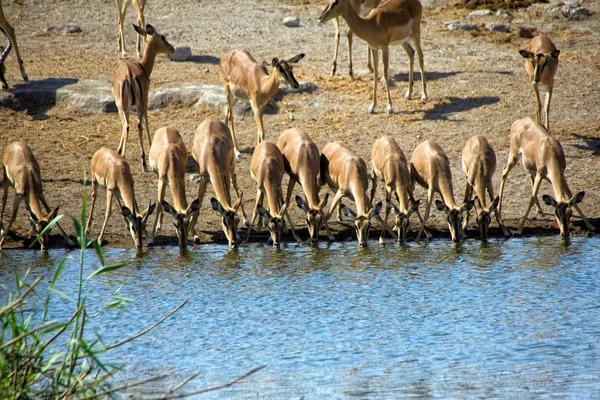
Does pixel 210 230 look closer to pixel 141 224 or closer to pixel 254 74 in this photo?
pixel 141 224

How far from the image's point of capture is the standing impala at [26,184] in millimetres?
11289

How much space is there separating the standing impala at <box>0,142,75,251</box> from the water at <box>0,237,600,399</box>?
1.46ft

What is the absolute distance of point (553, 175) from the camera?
1203 centimetres

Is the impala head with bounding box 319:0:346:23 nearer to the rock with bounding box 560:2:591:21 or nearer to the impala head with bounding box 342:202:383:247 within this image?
the impala head with bounding box 342:202:383:247

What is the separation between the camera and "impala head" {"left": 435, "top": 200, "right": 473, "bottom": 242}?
11.5m

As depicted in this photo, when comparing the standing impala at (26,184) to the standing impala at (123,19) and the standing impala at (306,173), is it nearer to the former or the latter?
the standing impala at (306,173)

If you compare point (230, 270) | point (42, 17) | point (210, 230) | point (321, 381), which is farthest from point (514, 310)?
point (42, 17)

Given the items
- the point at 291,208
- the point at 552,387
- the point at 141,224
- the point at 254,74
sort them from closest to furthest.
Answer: the point at 552,387, the point at 141,224, the point at 291,208, the point at 254,74

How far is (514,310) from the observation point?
8.43 m

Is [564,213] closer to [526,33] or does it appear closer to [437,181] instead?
[437,181]

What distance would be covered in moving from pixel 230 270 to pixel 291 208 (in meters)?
3.27

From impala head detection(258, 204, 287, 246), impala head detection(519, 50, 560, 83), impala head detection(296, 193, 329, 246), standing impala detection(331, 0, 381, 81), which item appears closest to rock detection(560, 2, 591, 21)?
standing impala detection(331, 0, 381, 81)

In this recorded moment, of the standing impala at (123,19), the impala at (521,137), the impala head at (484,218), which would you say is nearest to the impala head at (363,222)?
the impala head at (484,218)

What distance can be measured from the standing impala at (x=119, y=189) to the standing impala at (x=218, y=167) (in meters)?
0.78
